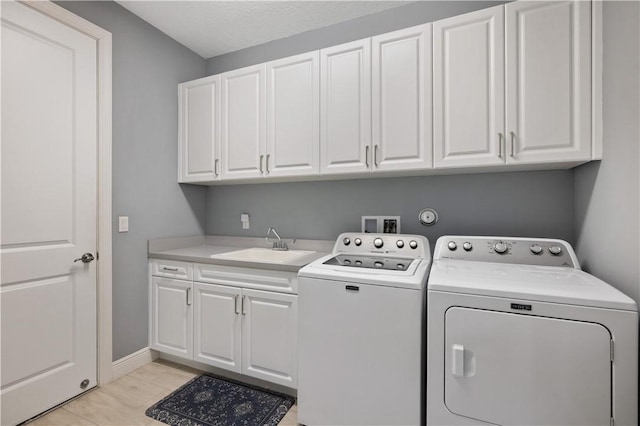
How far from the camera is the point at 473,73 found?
5.30ft

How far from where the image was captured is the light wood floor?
1.62m

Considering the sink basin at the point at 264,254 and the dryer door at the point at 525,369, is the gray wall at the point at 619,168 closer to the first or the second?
the dryer door at the point at 525,369

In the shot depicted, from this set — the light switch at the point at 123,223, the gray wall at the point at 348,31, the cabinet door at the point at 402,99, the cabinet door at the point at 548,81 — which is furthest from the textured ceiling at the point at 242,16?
the light switch at the point at 123,223

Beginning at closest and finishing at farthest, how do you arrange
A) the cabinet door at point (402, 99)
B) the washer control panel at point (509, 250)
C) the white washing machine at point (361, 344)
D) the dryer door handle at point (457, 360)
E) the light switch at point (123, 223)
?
1. the dryer door handle at point (457, 360)
2. the white washing machine at point (361, 344)
3. the washer control panel at point (509, 250)
4. the cabinet door at point (402, 99)
5. the light switch at point (123, 223)

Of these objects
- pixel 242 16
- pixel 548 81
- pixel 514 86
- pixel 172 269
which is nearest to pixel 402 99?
pixel 514 86

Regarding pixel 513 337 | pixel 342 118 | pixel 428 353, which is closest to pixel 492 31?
pixel 342 118

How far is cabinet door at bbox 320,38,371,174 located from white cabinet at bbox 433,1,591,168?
0.43 m

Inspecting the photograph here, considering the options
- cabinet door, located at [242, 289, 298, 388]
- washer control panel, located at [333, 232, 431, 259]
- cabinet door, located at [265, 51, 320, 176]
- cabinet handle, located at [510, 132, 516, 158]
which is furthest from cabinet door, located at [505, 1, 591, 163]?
cabinet door, located at [242, 289, 298, 388]

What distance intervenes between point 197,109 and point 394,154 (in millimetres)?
1702

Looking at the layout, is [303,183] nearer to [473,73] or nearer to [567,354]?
[473,73]

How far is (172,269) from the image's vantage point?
2174 mm

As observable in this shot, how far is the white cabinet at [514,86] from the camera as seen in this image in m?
1.44

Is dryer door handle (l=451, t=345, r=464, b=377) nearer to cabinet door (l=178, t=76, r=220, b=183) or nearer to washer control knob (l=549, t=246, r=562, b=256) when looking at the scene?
washer control knob (l=549, t=246, r=562, b=256)

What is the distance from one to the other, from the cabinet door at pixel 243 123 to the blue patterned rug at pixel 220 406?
4.92 feet
